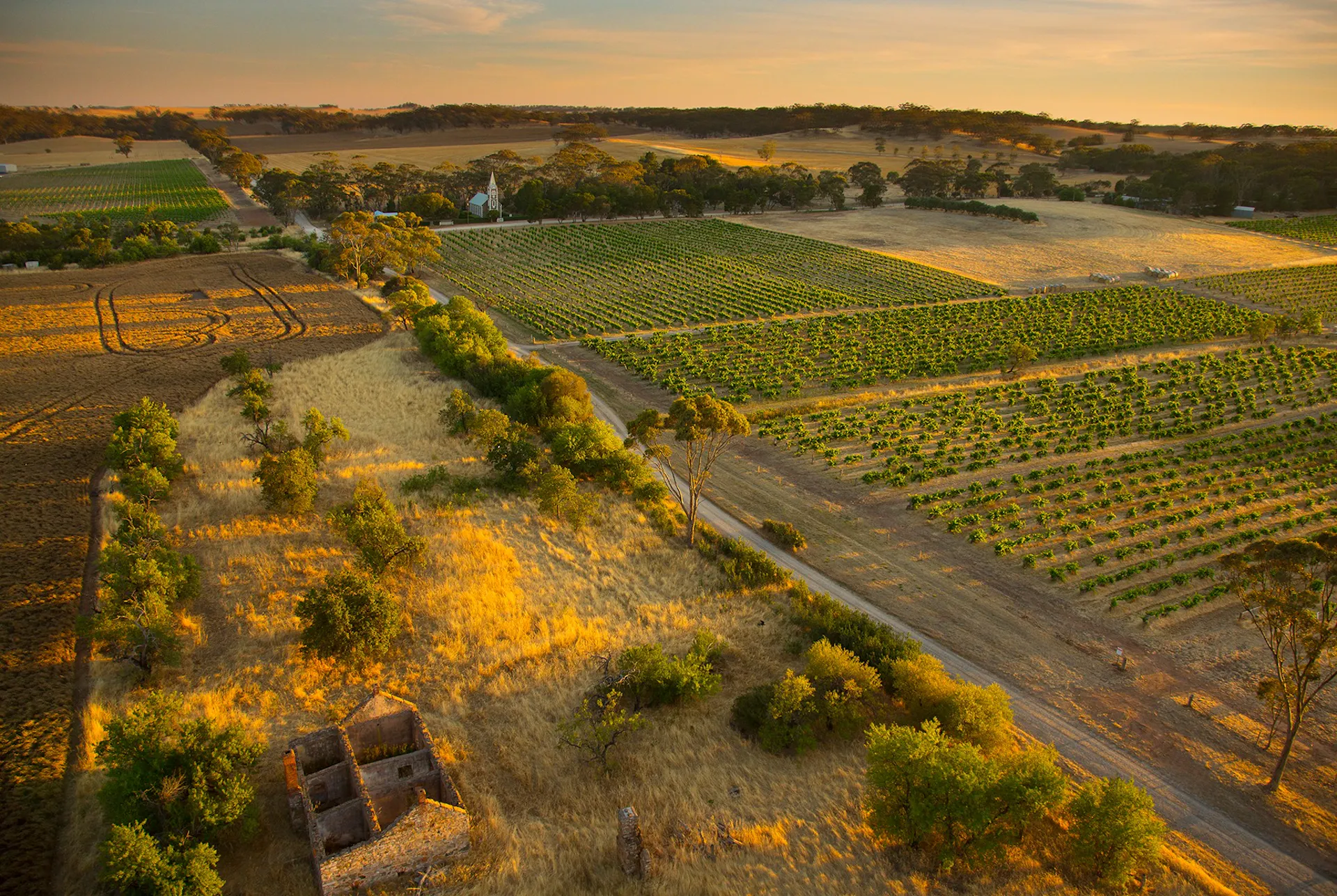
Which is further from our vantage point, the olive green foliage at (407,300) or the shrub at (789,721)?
the olive green foliage at (407,300)

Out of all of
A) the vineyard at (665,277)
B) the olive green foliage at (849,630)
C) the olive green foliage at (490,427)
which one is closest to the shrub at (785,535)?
the olive green foliage at (849,630)

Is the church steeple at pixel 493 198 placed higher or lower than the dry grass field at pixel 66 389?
higher

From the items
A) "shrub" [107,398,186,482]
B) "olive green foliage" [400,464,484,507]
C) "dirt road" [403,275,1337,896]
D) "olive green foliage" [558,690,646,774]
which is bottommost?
"dirt road" [403,275,1337,896]

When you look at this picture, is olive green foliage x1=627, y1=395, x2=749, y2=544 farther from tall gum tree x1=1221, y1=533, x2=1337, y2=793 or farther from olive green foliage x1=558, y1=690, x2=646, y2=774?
tall gum tree x1=1221, y1=533, x2=1337, y2=793

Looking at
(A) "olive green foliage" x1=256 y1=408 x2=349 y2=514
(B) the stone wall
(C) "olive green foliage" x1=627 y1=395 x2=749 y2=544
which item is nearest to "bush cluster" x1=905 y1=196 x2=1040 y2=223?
(C) "olive green foliage" x1=627 y1=395 x2=749 y2=544

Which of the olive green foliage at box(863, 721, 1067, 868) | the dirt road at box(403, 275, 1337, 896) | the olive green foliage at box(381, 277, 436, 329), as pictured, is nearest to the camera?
the olive green foliage at box(863, 721, 1067, 868)

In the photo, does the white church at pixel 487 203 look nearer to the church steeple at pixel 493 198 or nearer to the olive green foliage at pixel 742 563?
the church steeple at pixel 493 198

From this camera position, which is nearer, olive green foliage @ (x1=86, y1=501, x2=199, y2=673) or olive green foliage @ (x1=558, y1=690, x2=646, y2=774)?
olive green foliage @ (x1=558, y1=690, x2=646, y2=774)
